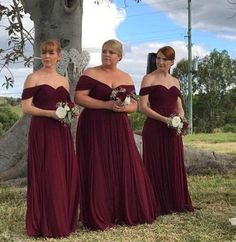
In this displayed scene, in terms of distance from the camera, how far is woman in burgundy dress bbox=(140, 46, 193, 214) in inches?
299

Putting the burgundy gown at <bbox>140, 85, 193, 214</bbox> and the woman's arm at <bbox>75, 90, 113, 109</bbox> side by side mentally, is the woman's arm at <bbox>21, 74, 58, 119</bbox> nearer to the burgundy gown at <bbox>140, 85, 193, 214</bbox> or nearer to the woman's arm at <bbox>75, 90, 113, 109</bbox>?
the woman's arm at <bbox>75, 90, 113, 109</bbox>

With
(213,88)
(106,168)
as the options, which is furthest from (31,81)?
(213,88)

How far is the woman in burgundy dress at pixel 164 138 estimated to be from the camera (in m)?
7.59

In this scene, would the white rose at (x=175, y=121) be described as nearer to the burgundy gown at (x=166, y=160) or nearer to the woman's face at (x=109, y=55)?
the burgundy gown at (x=166, y=160)

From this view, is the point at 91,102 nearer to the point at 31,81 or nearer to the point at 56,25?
the point at 31,81

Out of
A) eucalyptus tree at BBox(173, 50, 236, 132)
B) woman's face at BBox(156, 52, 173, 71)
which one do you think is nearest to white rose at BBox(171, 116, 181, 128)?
woman's face at BBox(156, 52, 173, 71)

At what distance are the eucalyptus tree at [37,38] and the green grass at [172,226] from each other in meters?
2.59

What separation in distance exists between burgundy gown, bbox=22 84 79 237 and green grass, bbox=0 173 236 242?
0.20 metres

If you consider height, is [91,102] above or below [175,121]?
above

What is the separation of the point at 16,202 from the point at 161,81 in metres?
2.91

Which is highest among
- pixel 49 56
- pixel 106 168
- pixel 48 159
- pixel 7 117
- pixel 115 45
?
pixel 115 45

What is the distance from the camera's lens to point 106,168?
22.9 ft

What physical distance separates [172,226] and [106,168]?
3.29 feet

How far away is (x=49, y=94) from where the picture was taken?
652cm
